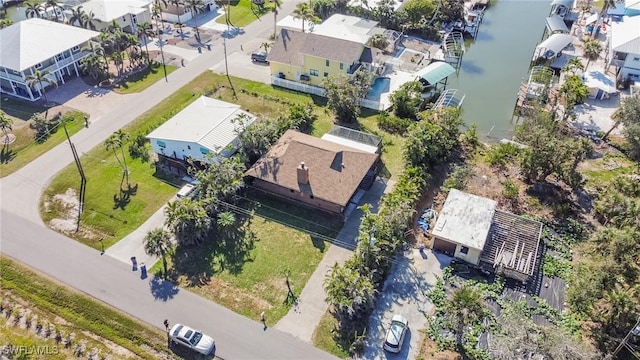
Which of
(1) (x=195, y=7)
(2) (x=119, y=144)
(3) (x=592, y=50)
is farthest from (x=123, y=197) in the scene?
(3) (x=592, y=50)

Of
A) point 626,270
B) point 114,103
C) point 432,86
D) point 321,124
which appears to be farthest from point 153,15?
point 626,270

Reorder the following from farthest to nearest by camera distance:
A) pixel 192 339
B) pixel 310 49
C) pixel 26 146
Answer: pixel 310 49, pixel 26 146, pixel 192 339

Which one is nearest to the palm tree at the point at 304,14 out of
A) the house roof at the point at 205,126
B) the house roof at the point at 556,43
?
the house roof at the point at 205,126

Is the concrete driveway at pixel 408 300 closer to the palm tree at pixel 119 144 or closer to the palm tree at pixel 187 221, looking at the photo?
the palm tree at pixel 187 221

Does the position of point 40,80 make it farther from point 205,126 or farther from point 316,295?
point 316,295

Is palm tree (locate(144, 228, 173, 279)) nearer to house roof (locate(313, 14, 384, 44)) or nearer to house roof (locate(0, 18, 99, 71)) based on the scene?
house roof (locate(0, 18, 99, 71))
